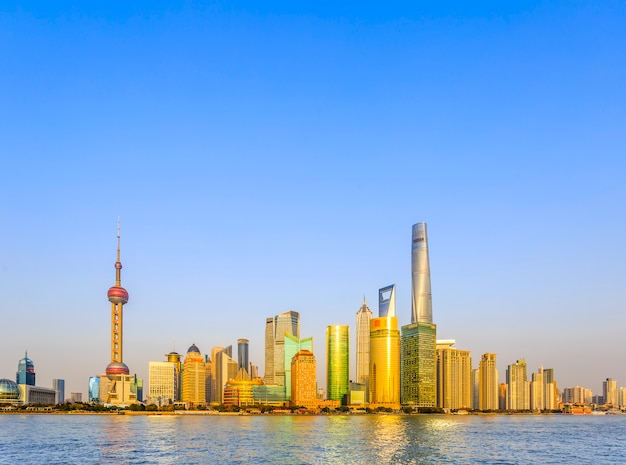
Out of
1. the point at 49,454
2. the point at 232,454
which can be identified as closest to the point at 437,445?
the point at 232,454

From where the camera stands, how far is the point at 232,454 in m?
104

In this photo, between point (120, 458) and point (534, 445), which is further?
point (534, 445)

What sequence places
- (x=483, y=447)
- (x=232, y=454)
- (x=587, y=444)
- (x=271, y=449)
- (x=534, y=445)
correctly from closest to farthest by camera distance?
1. (x=232, y=454)
2. (x=271, y=449)
3. (x=483, y=447)
4. (x=534, y=445)
5. (x=587, y=444)

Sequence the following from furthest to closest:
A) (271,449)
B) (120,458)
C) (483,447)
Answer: (483,447) → (271,449) → (120,458)

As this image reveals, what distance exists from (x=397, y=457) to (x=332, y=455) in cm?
1031

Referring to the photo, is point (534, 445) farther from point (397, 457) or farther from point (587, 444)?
point (397, 457)

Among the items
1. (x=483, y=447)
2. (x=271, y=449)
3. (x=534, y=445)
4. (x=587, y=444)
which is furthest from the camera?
(x=587, y=444)

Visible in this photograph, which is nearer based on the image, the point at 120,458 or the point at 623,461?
the point at 120,458

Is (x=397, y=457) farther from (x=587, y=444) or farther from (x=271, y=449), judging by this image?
(x=587, y=444)

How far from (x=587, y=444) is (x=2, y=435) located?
129 m

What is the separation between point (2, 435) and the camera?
14612 centimetres

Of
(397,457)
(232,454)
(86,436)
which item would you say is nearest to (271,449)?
(232,454)

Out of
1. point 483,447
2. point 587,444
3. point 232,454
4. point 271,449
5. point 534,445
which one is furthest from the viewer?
point 587,444

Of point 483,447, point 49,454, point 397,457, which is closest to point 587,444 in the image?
point 483,447
